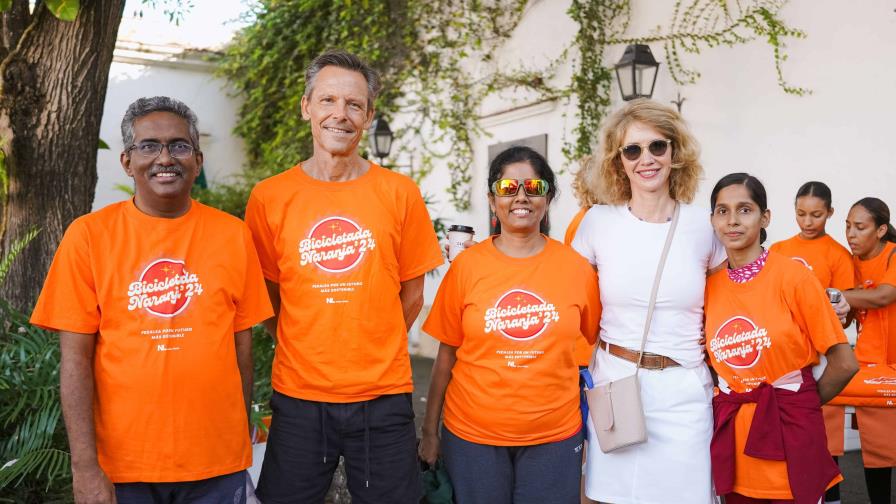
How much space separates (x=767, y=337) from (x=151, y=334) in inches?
79.0

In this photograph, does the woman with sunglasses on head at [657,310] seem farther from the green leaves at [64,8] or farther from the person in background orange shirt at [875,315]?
the green leaves at [64,8]

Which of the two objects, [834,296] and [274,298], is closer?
[274,298]

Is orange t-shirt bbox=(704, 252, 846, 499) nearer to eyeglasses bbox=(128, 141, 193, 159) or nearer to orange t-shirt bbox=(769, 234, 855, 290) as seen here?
eyeglasses bbox=(128, 141, 193, 159)

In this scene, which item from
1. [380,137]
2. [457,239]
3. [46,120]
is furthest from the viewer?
[380,137]

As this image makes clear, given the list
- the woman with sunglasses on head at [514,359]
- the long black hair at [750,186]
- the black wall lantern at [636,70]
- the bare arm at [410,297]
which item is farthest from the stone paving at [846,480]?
the black wall lantern at [636,70]

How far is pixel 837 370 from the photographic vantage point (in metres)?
2.64

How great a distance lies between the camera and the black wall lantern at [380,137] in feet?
33.9

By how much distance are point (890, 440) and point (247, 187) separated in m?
11.1

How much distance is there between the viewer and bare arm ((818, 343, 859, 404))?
8.58 ft

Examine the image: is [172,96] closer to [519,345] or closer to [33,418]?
[33,418]

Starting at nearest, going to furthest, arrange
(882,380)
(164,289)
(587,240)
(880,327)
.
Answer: (164,289)
(587,240)
(882,380)
(880,327)

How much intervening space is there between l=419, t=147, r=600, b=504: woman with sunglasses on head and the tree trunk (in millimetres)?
2480

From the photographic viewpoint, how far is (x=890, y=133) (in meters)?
5.56

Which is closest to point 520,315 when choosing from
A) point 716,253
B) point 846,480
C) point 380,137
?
point 716,253
